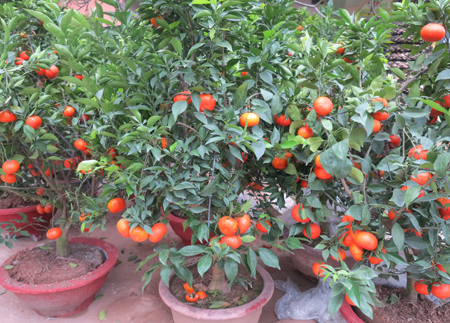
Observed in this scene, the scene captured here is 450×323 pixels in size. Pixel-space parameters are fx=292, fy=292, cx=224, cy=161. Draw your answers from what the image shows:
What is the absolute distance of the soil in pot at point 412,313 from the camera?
4.58ft

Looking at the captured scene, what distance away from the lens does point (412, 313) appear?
145 centimetres

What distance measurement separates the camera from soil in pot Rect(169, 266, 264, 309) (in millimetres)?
1588

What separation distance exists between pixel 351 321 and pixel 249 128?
1011 mm

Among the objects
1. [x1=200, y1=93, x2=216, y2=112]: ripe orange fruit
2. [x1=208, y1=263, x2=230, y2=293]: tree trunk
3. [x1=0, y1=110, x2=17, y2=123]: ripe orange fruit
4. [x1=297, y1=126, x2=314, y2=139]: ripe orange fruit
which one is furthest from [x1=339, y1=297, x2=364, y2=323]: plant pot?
[x1=0, y1=110, x2=17, y2=123]: ripe orange fruit

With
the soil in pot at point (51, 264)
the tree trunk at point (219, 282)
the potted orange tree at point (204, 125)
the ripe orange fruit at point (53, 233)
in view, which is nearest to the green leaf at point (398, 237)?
the potted orange tree at point (204, 125)

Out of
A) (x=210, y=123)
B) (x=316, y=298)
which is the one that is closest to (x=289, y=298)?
(x=316, y=298)

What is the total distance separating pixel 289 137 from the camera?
1155 mm

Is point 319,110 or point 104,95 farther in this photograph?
point 104,95

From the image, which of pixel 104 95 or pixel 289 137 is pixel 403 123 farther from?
pixel 104 95

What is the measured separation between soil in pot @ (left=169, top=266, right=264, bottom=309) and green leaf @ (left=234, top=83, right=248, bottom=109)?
1.05 m

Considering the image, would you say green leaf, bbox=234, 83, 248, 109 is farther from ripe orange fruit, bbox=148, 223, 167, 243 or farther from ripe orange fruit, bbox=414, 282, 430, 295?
ripe orange fruit, bbox=414, 282, 430, 295

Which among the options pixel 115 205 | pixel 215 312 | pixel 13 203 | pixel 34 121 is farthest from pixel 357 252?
pixel 13 203

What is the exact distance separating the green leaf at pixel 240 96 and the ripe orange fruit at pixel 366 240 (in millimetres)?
683

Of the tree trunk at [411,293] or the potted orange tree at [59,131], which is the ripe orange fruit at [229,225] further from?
the tree trunk at [411,293]
